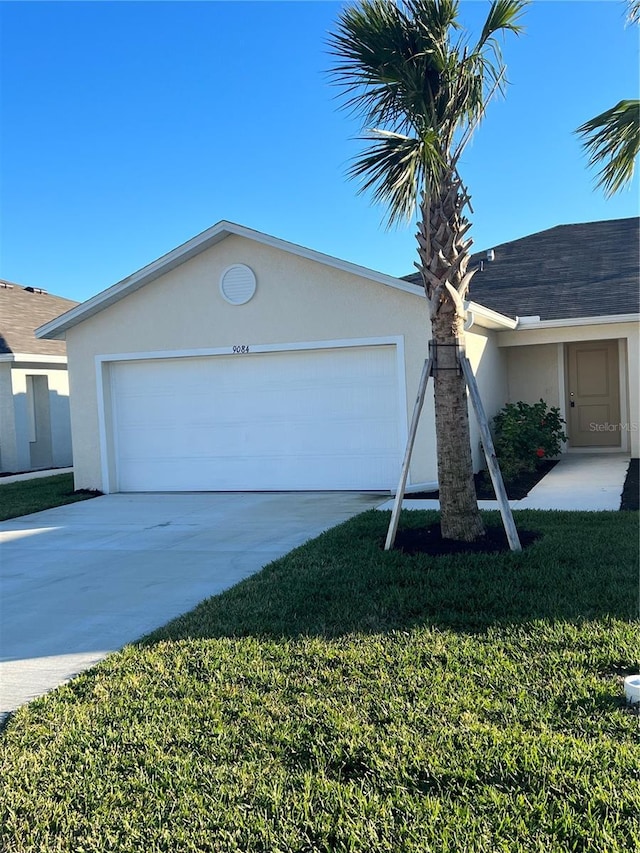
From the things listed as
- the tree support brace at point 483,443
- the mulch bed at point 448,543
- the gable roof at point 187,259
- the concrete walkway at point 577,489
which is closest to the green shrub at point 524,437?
the concrete walkway at point 577,489

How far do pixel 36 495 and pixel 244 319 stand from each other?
16.4 feet

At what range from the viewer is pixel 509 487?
35.8 ft

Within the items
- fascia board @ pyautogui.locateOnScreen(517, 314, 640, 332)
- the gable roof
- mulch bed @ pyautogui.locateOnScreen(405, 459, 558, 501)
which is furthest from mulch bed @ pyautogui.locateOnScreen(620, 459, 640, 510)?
the gable roof

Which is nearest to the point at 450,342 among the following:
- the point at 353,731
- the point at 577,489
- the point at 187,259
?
the point at 353,731

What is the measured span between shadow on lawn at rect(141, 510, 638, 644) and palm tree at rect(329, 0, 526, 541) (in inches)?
36.4

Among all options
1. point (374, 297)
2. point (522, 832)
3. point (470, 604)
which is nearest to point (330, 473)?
point (374, 297)

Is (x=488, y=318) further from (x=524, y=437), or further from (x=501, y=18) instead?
(x=501, y=18)

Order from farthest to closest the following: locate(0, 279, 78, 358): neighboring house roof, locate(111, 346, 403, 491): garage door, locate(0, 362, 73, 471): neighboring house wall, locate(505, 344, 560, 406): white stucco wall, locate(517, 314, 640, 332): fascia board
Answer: locate(0, 279, 78, 358): neighboring house roof, locate(0, 362, 73, 471): neighboring house wall, locate(505, 344, 560, 406): white stucco wall, locate(517, 314, 640, 332): fascia board, locate(111, 346, 403, 491): garage door

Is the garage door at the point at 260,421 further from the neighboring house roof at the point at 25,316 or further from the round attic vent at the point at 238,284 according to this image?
the neighboring house roof at the point at 25,316

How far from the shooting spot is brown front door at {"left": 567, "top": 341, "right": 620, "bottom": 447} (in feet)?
48.5

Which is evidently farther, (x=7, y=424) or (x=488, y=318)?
(x=7, y=424)

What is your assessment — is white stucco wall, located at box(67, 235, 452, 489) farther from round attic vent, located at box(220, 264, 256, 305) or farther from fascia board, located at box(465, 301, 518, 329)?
fascia board, located at box(465, 301, 518, 329)

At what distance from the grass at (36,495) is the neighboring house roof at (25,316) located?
3.47 meters

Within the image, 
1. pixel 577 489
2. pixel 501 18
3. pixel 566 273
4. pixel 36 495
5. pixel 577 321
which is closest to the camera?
pixel 501 18
